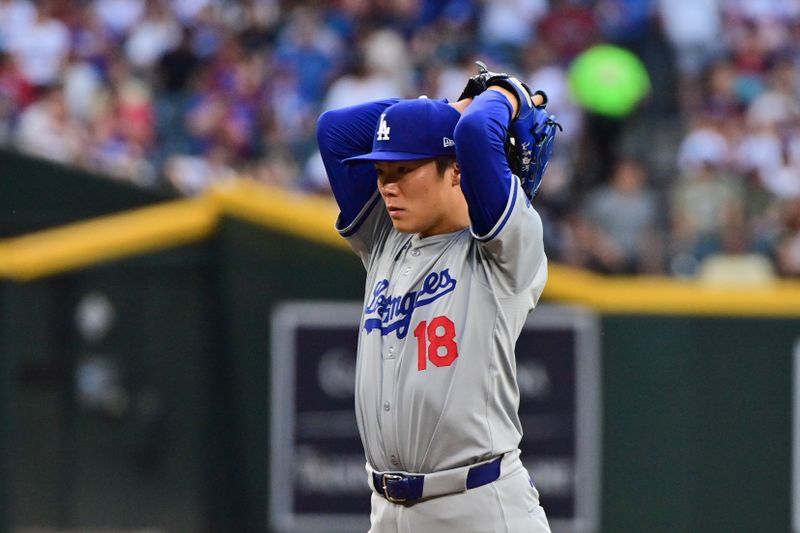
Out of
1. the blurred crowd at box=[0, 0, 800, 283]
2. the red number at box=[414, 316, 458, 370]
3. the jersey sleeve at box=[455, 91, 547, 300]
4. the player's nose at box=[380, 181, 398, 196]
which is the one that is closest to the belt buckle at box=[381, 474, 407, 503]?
the red number at box=[414, 316, 458, 370]

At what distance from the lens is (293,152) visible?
9703 mm

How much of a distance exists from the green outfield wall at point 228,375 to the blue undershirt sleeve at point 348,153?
8.95 feet

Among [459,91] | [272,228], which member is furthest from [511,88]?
[459,91]

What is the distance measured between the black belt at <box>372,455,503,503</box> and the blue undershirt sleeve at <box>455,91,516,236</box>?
0.56 meters

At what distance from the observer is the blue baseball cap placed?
3242 millimetres

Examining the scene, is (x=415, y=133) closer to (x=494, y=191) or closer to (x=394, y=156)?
(x=394, y=156)

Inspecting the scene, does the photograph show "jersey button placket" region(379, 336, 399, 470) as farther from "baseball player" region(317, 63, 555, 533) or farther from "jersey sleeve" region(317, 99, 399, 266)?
"jersey sleeve" region(317, 99, 399, 266)

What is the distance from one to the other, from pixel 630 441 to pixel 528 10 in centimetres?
533

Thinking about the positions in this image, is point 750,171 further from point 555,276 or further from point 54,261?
point 54,261

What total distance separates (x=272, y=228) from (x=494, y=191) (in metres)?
3.42

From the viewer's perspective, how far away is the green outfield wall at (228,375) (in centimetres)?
621

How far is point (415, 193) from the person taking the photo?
10.8 ft

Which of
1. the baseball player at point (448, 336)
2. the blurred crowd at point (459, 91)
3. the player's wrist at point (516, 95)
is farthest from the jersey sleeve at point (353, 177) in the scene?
the blurred crowd at point (459, 91)

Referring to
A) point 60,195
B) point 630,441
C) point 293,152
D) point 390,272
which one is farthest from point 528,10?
→ point 390,272
